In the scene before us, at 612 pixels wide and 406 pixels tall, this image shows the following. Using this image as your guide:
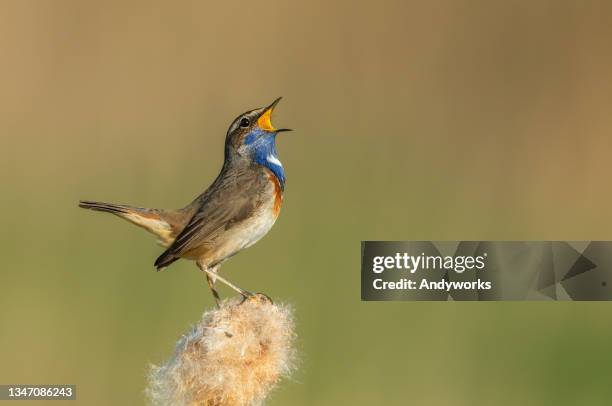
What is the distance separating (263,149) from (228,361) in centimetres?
157

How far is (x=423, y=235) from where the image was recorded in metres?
7.82

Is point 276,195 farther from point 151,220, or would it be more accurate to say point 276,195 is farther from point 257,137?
point 151,220

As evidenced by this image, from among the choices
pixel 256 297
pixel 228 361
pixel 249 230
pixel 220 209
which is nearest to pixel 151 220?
pixel 220 209

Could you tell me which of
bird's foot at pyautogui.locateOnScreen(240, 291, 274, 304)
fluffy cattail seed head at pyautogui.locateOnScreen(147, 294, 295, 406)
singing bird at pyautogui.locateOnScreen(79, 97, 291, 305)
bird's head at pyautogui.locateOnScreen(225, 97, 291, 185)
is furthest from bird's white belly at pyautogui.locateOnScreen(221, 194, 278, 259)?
fluffy cattail seed head at pyautogui.locateOnScreen(147, 294, 295, 406)

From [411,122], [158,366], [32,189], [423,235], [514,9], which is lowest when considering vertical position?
[158,366]

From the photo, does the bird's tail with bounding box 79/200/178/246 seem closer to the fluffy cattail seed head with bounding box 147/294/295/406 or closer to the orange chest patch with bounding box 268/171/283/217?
the orange chest patch with bounding box 268/171/283/217

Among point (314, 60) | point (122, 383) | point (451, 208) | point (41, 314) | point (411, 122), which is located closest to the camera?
point (122, 383)

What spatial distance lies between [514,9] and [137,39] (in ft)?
12.7

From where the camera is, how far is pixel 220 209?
13.9 feet

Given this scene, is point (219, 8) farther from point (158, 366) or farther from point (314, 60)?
point (158, 366)

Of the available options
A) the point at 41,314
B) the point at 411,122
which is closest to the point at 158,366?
the point at 41,314

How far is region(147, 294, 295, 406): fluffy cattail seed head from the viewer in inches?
121

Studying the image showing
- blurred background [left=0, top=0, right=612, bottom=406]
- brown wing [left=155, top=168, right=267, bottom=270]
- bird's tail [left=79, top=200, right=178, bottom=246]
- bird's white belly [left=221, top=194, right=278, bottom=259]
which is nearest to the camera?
brown wing [left=155, top=168, right=267, bottom=270]

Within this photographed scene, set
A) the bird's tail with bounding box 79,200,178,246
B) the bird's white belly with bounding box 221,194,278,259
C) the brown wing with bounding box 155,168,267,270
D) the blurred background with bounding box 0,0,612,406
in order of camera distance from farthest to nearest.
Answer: the blurred background with bounding box 0,0,612,406 < the bird's tail with bounding box 79,200,178,246 < the bird's white belly with bounding box 221,194,278,259 < the brown wing with bounding box 155,168,267,270
